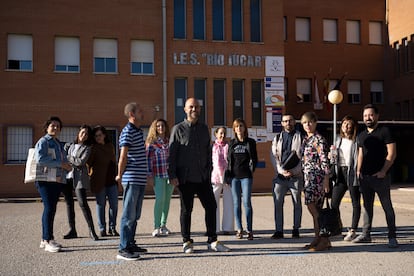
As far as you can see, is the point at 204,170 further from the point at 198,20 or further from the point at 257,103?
the point at 198,20

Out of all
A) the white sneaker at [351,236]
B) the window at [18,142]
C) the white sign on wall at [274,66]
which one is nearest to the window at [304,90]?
the white sign on wall at [274,66]

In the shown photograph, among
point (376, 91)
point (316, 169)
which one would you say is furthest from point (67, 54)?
point (376, 91)

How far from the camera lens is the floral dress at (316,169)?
7426 millimetres

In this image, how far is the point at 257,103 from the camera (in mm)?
24078

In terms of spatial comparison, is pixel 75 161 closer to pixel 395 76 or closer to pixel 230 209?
pixel 230 209

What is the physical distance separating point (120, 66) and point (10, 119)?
509 cm

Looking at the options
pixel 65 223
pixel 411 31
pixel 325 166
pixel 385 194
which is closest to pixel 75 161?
pixel 65 223

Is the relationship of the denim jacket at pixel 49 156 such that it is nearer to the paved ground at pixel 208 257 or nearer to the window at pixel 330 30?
the paved ground at pixel 208 257

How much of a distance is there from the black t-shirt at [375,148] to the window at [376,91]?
2413cm

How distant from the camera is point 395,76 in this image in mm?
29938

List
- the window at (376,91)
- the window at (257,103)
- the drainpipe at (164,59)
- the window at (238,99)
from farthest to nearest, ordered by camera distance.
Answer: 1. the window at (376,91)
2. the window at (257,103)
3. the window at (238,99)
4. the drainpipe at (164,59)

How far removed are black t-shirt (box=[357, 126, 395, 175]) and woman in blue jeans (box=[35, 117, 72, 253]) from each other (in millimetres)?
4623

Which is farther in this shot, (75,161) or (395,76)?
(395,76)

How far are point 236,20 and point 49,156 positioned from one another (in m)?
17.6
